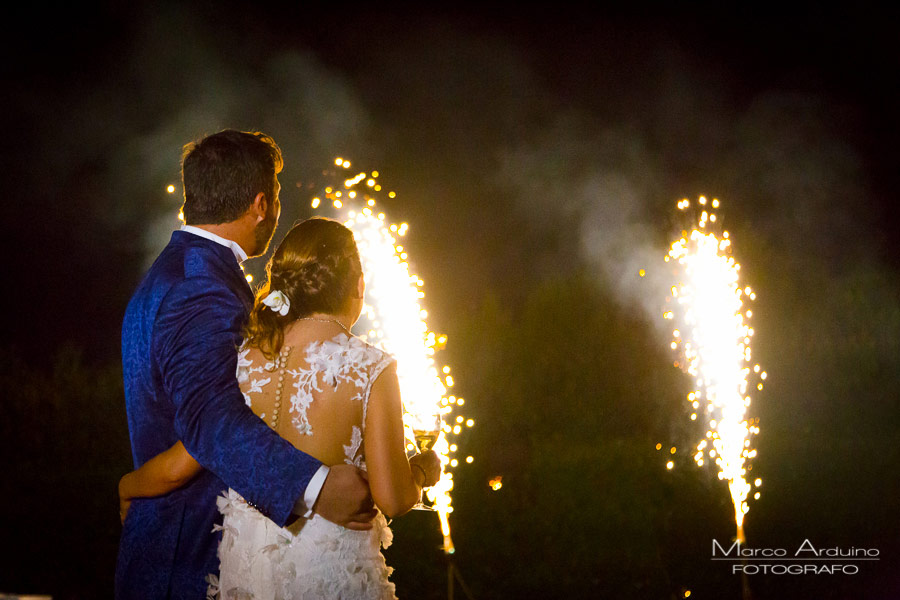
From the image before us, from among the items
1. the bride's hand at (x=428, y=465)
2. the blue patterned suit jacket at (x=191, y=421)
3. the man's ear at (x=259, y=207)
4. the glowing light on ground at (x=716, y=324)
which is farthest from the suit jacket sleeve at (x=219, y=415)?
the glowing light on ground at (x=716, y=324)

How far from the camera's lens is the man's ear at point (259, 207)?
1.92 meters

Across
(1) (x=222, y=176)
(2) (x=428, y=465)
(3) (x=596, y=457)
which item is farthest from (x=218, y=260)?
(3) (x=596, y=457)

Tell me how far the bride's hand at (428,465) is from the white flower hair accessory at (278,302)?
54 centimetres

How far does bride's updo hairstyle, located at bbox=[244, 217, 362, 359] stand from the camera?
2.02 meters

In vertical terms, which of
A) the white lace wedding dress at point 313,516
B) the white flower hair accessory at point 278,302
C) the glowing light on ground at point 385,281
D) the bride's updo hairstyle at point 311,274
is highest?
the glowing light on ground at point 385,281

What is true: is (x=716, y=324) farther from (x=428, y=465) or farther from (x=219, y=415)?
(x=219, y=415)

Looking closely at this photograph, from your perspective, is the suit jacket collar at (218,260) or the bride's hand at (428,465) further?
the bride's hand at (428,465)

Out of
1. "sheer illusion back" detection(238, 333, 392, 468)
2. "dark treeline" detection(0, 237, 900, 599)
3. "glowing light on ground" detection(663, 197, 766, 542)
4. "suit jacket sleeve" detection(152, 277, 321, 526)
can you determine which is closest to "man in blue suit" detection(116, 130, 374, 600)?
"suit jacket sleeve" detection(152, 277, 321, 526)

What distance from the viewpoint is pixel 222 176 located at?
1.88 meters

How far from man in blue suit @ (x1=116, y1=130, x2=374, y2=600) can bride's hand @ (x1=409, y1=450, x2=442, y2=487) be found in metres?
0.19

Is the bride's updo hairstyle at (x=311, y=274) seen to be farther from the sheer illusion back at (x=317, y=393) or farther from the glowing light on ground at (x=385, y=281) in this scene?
the glowing light on ground at (x=385, y=281)

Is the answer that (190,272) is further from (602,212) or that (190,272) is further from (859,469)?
(602,212)

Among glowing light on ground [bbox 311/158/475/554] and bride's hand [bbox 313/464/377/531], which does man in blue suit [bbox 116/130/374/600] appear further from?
glowing light on ground [bbox 311/158/475/554]

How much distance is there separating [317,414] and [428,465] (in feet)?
1.13
